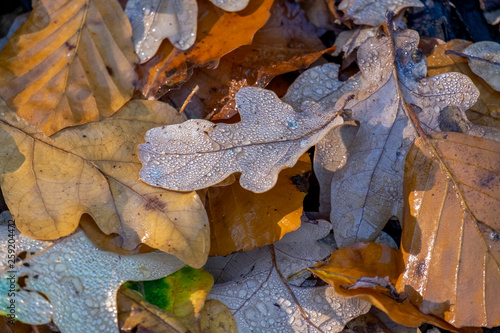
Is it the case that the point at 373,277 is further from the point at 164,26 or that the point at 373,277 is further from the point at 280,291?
the point at 164,26

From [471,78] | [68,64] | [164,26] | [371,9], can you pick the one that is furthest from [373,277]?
[68,64]

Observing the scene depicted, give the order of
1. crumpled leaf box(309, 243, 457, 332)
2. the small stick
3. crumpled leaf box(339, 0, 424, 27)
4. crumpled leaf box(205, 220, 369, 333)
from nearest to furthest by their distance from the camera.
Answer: crumpled leaf box(309, 243, 457, 332), crumpled leaf box(205, 220, 369, 333), the small stick, crumpled leaf box(339, 0, 424, 27)

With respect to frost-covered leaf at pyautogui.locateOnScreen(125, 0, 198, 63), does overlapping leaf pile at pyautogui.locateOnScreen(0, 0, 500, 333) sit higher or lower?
lower

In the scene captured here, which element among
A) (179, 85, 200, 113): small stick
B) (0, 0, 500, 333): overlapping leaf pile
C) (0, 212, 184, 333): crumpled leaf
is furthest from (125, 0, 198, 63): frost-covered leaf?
(0, 212, 184, 333): crumpled leaf

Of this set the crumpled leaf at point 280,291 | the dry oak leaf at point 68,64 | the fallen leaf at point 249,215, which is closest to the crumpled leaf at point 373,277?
the crumpled leaf at point 280,291

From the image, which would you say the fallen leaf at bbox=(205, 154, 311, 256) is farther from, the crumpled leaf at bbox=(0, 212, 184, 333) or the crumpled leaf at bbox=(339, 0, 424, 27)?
the crumpled leaf at bbox=(339, 0, 424, 27)

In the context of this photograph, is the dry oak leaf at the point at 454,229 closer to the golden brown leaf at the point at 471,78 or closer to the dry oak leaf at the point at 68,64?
the golden brown leaf at the point at 471,78

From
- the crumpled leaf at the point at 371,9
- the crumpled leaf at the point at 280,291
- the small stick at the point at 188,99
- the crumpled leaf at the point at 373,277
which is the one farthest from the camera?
the crumpled leaf at the point at 371,9

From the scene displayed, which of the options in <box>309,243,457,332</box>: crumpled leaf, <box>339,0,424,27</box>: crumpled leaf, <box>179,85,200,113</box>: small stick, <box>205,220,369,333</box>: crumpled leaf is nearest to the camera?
<box>309,243,457,332</box>: crumpled leaf
